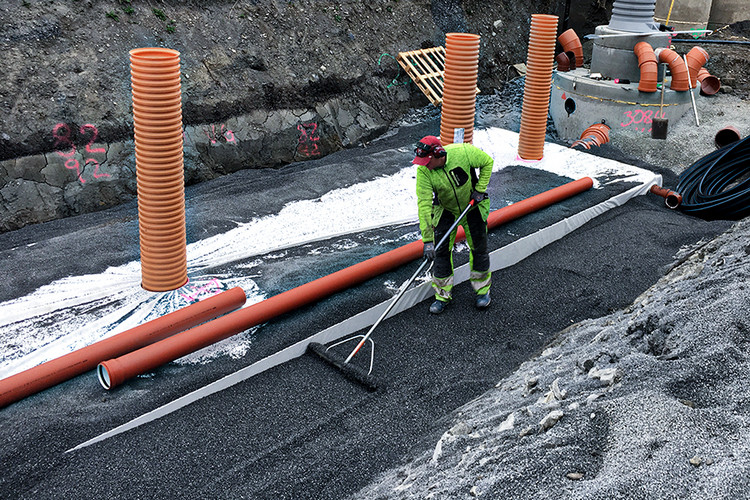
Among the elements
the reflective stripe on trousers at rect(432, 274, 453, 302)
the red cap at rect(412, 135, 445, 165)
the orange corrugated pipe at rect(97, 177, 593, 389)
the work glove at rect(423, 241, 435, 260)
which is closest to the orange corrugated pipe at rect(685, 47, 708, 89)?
the orange corrugated pipe at rect(97, 177, 593, 389)

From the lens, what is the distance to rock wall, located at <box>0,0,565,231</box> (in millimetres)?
8188

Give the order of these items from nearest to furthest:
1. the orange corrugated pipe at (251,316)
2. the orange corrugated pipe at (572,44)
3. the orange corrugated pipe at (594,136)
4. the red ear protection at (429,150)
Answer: the orange corrugated pipe at (251,316), the red ear protection at (429,150), the orange corrugated pipe at (594,136), the orange corrugated pipe at (572,44)

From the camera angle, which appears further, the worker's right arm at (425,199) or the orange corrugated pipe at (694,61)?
the orange corrugated pipe at (694,61)

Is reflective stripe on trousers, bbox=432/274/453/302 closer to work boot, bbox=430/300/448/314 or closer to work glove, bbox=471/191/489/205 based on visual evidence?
work boot, bbox=430/300/448/314

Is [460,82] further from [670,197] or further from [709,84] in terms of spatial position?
[709,84]

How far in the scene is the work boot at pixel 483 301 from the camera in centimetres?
614

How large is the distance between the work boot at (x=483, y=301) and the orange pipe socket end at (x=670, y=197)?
151 inches

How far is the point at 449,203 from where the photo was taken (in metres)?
5.93

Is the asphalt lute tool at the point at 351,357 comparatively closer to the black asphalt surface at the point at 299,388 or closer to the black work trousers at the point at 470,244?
the black asphalt surface at the point at 299,388

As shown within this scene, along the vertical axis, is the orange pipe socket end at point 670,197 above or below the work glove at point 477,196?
below

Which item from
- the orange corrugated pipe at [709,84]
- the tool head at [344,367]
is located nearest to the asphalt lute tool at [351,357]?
the tool head at [344,367]

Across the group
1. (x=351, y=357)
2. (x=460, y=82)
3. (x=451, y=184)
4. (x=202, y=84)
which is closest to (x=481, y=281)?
(x=451, y=184)

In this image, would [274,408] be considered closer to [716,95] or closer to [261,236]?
[261,236]

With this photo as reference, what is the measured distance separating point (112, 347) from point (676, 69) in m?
9.70
